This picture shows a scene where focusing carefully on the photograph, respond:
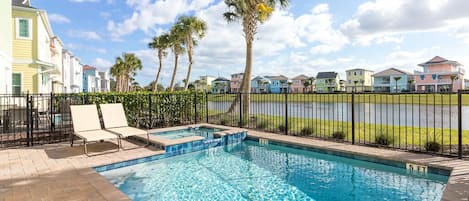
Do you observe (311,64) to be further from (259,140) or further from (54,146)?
(54,146)

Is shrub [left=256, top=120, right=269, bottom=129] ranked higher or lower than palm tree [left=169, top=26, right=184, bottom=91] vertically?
lower

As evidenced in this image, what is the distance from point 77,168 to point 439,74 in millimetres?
64950

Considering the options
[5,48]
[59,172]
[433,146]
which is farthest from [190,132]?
[5,48]

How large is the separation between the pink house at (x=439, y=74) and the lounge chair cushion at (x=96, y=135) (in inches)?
2320

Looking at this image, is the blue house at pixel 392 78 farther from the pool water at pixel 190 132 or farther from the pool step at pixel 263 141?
the pool step at pixel 263 141

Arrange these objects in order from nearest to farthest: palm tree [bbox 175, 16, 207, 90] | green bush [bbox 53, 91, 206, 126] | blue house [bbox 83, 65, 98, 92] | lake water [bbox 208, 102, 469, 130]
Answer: lake water [bbox 208, 102, 469, 130]
green bush [bbox 53, 91, 206, 126]
palm tree [bbox 175, 16, 207, 90]
blue house [bbox 83, 65, 98, 92]

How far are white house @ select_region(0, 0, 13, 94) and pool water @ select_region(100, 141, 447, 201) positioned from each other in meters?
8.89

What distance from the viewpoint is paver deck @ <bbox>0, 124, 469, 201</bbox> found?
12.5ft

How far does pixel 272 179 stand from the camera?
17.6ft

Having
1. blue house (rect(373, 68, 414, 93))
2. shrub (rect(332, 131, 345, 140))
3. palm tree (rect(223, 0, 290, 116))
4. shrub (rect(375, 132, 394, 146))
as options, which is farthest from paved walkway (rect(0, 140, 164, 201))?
blue house (rect(373, 68, 414, 93))

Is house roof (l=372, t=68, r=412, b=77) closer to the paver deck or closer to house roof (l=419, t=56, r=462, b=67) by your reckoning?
house roof (l=419, t=56, r=462, b=67)

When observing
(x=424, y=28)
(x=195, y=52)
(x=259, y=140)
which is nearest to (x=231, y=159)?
(x=259, y=140)

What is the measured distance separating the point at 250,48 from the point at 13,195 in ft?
34.6

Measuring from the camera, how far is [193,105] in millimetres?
11930
